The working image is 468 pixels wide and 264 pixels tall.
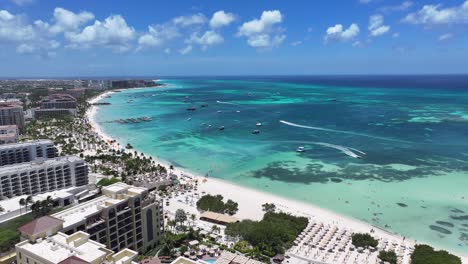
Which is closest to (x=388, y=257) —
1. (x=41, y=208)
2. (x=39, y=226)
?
(x=39, y=226)

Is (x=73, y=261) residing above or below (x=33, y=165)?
above

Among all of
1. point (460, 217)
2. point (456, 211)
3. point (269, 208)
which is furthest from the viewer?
point (456, 211)

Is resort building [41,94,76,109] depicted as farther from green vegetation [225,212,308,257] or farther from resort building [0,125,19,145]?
green vegetation [225,212,308,257]

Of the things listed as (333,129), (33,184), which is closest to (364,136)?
(333,129)

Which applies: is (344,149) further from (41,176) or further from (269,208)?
(41,176)

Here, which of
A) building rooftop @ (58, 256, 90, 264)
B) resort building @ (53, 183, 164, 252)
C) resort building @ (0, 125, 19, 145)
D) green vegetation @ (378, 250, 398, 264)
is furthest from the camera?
resort building @ (0, 125, 19, 145)

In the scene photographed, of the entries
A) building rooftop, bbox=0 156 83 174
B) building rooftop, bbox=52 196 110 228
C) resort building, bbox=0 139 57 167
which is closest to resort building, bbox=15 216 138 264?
building rooftop, bbox=52 196 110 228

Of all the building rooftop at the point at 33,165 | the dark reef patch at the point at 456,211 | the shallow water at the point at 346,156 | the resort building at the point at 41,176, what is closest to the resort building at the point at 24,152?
the building rooftop at the point at 33,165
